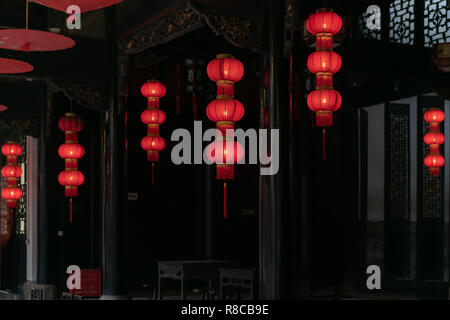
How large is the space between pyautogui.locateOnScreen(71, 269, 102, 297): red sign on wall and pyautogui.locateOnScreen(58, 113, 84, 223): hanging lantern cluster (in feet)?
3.87

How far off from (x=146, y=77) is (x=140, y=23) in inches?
87.8

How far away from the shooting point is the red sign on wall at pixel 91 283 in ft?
28.3

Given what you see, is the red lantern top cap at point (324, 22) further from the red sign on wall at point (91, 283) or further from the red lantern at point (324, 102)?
the red sign on wall at point (91, 283)

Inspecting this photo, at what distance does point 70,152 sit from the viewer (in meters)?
9.46

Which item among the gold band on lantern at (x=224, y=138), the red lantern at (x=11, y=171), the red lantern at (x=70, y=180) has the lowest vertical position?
the red lantern at (x=70, y=180)

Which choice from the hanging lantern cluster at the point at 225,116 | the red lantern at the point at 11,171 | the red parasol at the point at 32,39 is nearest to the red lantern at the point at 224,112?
the hanging lantern cluster at the point at 225,116

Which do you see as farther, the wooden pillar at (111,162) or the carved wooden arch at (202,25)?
the wooden pillar at (111,162)

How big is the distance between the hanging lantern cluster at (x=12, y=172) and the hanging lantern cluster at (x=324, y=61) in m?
6.77

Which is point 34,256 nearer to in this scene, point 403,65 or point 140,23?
point 140,23

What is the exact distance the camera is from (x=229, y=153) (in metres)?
6.04

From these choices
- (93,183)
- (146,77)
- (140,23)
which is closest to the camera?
(140,23)

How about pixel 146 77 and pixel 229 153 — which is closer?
pixel 229 153
